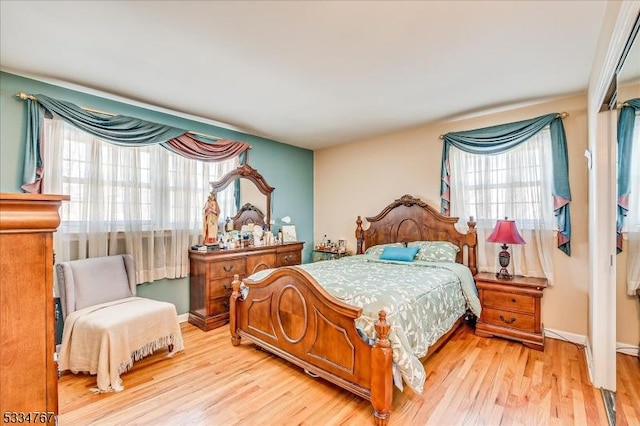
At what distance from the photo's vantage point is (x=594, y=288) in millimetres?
2314

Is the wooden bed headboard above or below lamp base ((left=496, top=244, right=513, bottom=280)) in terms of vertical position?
above

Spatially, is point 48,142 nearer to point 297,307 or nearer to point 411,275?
point 297,307

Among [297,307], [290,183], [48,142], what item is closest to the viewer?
[297,307]

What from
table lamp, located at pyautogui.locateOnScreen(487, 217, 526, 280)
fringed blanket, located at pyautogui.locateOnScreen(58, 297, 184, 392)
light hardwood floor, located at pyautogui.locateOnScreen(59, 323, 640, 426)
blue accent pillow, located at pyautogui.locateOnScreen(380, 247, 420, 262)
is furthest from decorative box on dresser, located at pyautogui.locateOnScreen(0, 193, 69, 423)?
table lamp, located at pyautogui.locateOnScreen(487, 217, 526, 280)

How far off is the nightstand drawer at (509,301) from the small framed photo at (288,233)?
2750 mm

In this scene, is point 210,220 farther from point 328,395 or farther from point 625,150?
point 625,150

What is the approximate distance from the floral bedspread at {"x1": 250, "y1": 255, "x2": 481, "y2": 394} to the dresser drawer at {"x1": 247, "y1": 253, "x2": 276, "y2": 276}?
1034 millimetres

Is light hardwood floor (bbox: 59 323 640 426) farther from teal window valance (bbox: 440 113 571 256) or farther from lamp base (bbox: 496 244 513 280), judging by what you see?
teal window valance (bbox: 440 113 571 256)

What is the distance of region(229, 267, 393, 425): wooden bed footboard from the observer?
1.91 meters

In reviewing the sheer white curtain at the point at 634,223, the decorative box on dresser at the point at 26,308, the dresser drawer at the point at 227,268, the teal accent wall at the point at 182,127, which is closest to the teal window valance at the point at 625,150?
the sheer white curtain at the point at 634,223

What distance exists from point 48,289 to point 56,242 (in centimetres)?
275

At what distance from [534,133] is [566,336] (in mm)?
2159

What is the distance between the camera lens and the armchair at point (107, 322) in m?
2.34

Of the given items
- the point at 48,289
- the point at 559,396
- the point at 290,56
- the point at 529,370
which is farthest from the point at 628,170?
the point at 48,289
